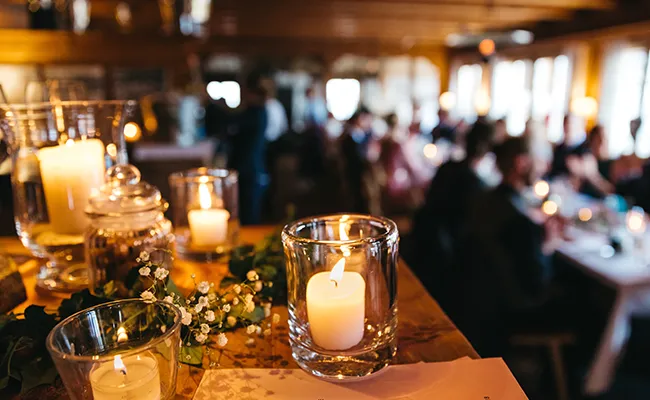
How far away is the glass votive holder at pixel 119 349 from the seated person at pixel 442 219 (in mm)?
2383

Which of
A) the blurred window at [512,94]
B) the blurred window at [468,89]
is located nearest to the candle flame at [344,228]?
the blurred window at [512,94]

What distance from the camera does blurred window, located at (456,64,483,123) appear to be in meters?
8.40

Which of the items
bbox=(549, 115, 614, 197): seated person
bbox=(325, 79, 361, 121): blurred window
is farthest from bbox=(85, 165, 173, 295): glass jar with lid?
bbox=(325, 79, 361, 121): blurred window

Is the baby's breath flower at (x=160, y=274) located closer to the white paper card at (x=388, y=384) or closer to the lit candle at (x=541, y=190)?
the white paper card at (x=388, y=384)

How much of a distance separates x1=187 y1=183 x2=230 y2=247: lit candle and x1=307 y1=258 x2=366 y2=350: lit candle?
401mm

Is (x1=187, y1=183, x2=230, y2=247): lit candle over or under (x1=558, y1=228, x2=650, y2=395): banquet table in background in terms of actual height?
over

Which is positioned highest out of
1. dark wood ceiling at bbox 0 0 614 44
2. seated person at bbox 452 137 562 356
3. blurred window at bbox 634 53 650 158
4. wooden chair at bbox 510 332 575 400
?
dark wood ceiling at bbox 0 0 614 44

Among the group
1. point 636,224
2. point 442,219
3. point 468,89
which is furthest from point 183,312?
point 468,89

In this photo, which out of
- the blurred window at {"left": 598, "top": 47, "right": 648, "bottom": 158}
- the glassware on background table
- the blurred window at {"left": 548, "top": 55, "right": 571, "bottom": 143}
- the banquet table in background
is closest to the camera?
the glassware on background table

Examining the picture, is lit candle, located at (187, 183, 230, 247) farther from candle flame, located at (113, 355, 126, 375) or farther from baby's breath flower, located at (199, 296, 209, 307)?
candle flame, located at (113, 355, 126, 375)

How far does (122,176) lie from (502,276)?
1.65 meters

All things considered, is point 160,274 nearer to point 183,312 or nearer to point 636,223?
point 183,312

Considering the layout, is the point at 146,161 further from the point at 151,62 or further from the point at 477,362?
the point at 477,362

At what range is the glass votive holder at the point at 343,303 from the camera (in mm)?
642
